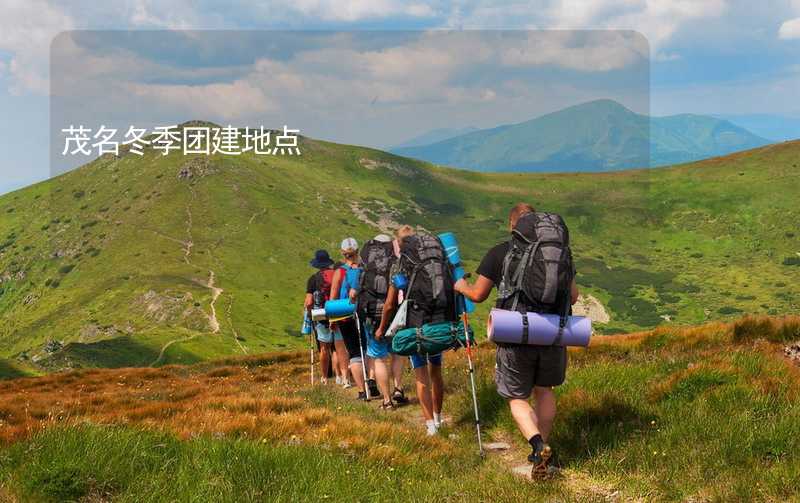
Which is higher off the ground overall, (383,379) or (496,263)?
(496,263)

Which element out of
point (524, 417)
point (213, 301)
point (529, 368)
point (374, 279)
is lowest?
point (213, 301)

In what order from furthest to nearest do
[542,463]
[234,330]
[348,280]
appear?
[234,330] → [348,280] → [542,463]

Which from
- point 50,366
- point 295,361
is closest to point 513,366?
point 295,361

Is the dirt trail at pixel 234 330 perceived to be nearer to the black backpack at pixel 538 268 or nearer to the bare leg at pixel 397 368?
the bare leg at pixel 397 368

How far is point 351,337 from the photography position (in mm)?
13352

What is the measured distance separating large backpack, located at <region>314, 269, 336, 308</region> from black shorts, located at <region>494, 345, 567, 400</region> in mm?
7959

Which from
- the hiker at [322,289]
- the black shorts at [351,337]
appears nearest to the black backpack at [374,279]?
the black shorts at [351,337]

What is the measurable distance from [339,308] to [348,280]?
61cm

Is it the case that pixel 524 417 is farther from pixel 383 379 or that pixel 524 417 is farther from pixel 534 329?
pixel 383 379

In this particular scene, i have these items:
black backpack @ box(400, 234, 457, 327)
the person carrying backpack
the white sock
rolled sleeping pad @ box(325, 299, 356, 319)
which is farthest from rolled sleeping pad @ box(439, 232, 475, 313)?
rolled sleeping pad @ box(325, 299, 356, 319)

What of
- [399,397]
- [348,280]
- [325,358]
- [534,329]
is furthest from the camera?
[325,358]

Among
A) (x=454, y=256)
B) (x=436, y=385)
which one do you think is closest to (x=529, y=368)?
(x=454, y=256)

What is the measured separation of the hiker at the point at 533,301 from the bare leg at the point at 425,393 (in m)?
2.39

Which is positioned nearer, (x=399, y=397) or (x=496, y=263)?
(x=496, y=263)
